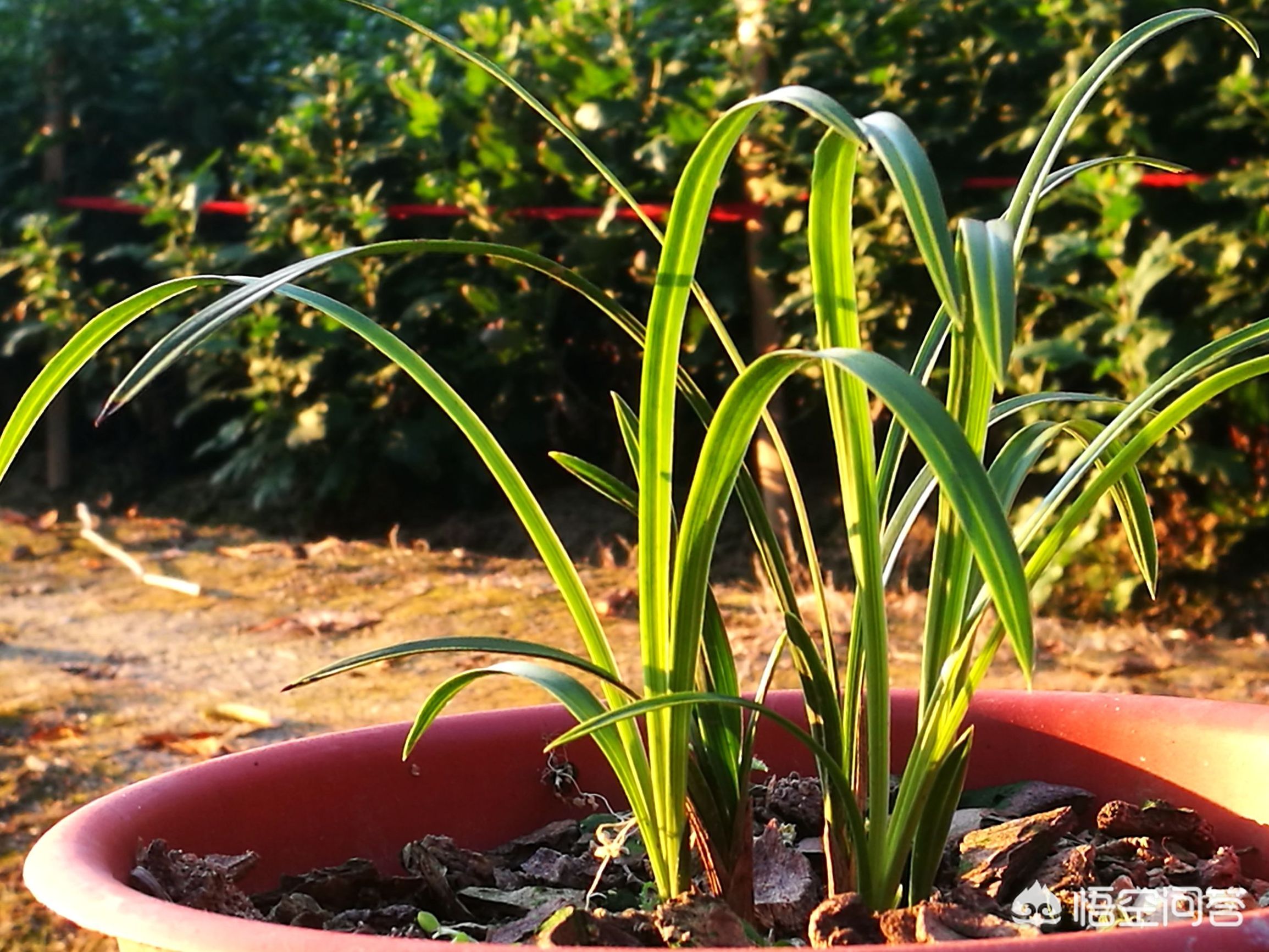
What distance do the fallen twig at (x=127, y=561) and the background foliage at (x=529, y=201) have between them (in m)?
0.30

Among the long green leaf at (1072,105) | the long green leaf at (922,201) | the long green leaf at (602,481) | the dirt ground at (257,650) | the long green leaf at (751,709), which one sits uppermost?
the long green leaf at (1072,105)

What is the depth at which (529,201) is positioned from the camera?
117 inches

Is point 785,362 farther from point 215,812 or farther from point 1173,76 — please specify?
point 1173,76

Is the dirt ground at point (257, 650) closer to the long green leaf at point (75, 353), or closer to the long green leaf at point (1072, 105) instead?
the long green leaf at point (75, 353)

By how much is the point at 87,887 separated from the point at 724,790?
358 mm

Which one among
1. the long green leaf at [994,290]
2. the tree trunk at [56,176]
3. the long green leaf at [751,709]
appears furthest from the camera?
the tree trunk at [56,176]

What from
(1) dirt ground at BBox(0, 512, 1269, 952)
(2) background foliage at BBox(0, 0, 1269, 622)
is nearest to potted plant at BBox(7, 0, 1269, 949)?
(1) dirt ground at BBox(0, 512, 1269, 952)

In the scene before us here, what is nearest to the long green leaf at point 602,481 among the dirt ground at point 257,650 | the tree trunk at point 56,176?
the dirt ground at point 257,650

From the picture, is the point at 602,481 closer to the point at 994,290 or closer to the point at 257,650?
the point at 994,290

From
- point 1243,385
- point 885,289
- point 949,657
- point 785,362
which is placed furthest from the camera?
point 885,289

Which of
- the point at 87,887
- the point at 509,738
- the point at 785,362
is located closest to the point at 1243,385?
the point at 509,738

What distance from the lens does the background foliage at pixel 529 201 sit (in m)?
2.32

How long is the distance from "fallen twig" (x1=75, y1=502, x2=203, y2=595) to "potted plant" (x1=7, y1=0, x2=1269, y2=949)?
2018 mm

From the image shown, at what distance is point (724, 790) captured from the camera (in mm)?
816
